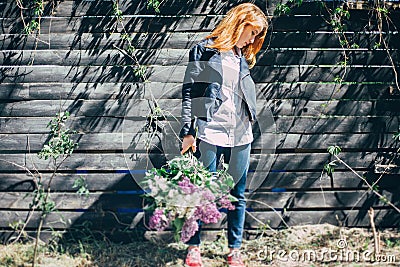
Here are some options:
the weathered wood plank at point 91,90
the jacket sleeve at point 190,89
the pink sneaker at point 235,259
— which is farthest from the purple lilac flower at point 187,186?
the weathered wood plank at point 91,90

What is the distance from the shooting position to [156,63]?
451 cm

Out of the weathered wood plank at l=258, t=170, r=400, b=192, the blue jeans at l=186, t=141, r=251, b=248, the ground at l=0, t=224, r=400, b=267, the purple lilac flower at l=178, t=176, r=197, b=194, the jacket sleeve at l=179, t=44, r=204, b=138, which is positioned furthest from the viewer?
the weathered wood plank at l=258, t=170, r=400, b=192

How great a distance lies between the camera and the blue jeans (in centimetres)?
387

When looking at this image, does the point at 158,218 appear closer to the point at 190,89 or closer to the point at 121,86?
the point at 190,89

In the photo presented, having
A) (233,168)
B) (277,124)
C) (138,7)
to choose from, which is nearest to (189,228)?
(233,168)

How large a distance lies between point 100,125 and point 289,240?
72.4 inches

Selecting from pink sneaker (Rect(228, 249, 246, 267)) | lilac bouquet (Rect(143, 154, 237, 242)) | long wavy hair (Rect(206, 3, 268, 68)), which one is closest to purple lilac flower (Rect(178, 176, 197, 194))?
lilac bouquet (Rect(143, 154, 237, 242))

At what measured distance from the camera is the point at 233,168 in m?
3.96

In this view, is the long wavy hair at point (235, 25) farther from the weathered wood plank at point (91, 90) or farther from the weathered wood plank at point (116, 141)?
the weathered wood plank at point (116, 141)

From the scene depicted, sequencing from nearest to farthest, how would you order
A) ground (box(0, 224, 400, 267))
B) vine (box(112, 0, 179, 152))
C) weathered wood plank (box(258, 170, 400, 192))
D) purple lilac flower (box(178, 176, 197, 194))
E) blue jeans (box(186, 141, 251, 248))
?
purple lilac flower (box(178, 176, 197, 194))
blue jeans (box(186, 141, 251, 248))
ground (box(0, 224, 400, 267))
vine (box(112, 0, 179, 152))
weathered wood plank (box(258, 170, 400, 192))

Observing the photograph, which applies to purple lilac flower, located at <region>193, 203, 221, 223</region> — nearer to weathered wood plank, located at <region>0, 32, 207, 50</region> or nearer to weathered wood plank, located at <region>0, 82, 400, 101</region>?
weathered wood plank, located at <region>0, 82, 400, 101</region>

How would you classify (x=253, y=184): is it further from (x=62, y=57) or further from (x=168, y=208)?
(x=62, y=57)

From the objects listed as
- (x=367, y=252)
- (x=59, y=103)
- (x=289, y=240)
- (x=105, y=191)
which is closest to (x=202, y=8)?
(x=59, y=103)

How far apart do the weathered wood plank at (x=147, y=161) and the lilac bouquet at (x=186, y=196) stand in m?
0.73
